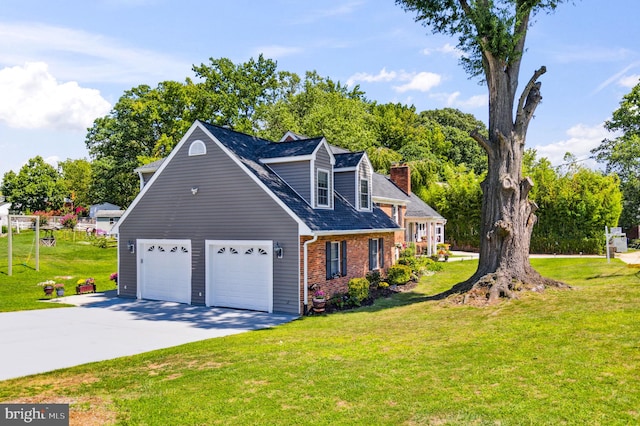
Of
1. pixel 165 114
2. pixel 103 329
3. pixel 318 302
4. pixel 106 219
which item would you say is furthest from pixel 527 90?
pixel 106 219

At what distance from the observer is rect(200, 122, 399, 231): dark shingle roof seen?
15805 mm

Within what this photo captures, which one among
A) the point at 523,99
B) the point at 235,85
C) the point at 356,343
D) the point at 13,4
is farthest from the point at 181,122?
the point at 356,343

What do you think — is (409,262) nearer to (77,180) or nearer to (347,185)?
(347,185)

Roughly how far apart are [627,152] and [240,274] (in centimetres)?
4034

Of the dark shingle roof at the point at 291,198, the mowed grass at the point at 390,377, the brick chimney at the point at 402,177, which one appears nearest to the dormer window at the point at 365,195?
the dark shingle roof at the point at 291,198

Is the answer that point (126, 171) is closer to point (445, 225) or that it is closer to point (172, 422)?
point (445, 225)

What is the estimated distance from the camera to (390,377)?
7.59 m

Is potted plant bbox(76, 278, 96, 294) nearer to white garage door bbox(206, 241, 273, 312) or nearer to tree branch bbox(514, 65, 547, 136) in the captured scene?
white garage door bbox(206, 241, 273, 312)

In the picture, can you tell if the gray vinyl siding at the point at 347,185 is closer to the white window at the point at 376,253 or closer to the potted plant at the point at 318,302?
the white window at the point at 376,253

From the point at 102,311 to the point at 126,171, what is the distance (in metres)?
36.7

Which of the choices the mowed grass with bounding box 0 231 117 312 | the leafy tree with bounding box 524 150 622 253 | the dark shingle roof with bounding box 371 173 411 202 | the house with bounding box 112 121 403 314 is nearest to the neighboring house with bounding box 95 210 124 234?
the mowed grass with bounding box 0 231 117 312

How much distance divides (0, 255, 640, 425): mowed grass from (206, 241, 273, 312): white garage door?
414cm

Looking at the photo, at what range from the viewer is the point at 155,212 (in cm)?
1866

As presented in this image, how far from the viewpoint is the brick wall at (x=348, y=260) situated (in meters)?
15.7
